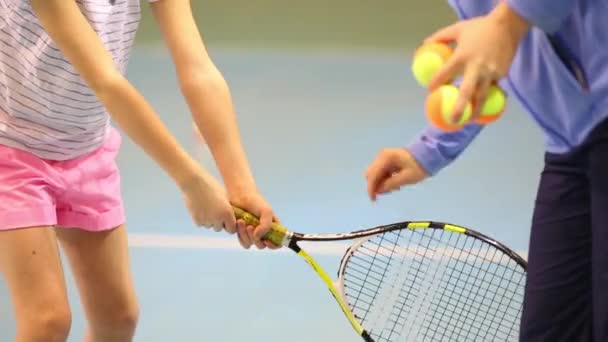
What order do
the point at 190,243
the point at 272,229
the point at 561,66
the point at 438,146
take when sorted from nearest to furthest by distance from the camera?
the point at 561,66
the point at 438,146
the point at 272,229
the point at 190,243

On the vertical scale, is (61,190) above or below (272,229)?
above

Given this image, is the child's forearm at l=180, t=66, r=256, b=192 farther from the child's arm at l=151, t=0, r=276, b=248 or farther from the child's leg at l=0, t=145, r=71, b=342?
the child's leg at l=0, t=145, r=71, b=342

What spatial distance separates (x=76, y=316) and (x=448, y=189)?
3.25 ft

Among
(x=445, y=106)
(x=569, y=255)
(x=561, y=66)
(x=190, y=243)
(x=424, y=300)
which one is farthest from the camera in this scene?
(x=190, y=243)

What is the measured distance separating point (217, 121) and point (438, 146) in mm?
381

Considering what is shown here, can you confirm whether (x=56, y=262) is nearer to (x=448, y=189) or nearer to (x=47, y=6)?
(x=47, y=6)

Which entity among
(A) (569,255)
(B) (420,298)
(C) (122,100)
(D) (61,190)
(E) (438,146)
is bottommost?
(B) (420,298)

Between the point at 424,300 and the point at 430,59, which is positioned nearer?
the point at 430,59

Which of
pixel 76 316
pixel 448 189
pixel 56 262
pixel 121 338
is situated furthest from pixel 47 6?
pixel 448 189

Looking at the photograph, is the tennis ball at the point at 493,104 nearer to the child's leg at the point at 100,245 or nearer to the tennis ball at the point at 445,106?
the tennis ball at the point at 445,106

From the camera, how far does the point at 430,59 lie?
2.72 feet

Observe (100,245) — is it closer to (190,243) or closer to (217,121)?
(217,121)

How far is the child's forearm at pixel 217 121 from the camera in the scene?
137 centimetres

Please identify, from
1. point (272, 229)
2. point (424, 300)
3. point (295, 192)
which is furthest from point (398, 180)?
point (295, 192)
